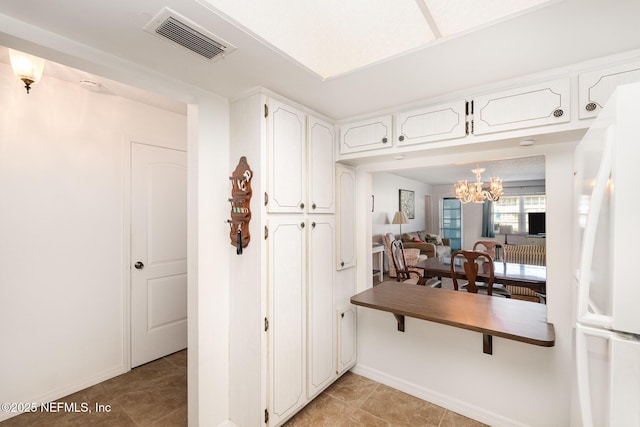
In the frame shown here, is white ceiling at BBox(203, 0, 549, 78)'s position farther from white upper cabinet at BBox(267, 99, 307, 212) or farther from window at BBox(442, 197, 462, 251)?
window at BBox(442, 197, 462, 251)

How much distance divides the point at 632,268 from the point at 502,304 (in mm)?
1541

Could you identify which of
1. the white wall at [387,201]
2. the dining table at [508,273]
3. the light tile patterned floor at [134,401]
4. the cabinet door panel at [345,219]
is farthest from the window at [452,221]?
the light tile patterned floor at [134,401]

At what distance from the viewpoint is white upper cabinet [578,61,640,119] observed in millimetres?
1377

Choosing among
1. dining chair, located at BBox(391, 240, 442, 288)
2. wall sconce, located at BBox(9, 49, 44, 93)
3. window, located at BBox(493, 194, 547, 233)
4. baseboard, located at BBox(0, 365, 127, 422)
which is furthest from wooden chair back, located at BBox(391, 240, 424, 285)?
window, located at BBox(493, 194, 547, 233)

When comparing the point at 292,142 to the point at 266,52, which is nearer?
the point at 266,52

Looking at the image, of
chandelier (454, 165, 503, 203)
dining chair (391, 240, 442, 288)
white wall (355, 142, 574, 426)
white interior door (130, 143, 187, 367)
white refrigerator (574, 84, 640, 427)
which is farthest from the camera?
chandelier (454, 165, 503, 203)

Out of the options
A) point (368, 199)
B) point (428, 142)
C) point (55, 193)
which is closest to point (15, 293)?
point (55, 193)

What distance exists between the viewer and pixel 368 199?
2.65 metres

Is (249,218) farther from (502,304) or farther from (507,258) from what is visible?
(507,258)

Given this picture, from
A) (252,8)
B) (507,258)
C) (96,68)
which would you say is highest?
(252,8)

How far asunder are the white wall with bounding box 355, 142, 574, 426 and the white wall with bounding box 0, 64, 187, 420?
240 cm

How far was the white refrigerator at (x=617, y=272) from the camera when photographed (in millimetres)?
712

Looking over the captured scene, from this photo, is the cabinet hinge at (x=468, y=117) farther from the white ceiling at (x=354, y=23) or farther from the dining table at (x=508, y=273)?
the dining table at (x=508, y=273)

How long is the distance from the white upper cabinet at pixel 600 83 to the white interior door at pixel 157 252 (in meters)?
3.24
